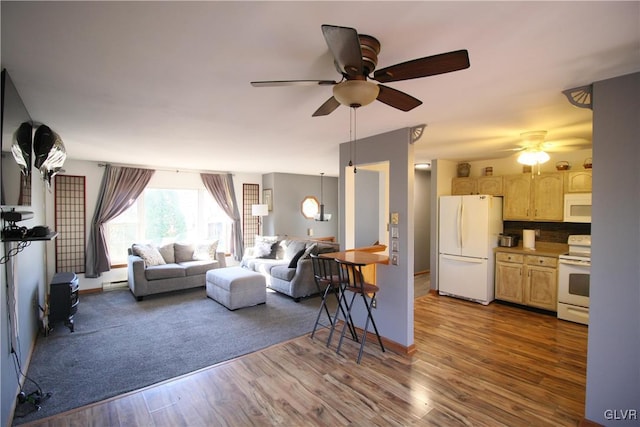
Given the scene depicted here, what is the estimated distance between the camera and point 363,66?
1447 mm

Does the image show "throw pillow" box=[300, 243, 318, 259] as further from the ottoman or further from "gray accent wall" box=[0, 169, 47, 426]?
"gray accent wall" box=[0, 169, 47, 426]

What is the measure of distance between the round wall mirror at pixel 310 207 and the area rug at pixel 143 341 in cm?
314

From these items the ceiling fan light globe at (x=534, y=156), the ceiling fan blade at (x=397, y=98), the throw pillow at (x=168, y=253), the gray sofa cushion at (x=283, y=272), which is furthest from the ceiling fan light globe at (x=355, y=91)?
the throw pillow at (x=168, y=253)

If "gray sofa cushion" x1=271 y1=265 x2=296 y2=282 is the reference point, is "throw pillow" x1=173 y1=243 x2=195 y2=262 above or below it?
above

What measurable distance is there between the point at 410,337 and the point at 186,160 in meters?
4.57

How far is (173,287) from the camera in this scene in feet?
17.6

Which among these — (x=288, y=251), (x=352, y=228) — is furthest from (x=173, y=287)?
(x=352, y=228)

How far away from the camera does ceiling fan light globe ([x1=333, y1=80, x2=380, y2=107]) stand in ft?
4.90

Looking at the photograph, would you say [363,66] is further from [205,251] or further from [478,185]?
[205,251]

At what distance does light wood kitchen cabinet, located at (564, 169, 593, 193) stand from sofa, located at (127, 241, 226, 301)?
5.95 meters

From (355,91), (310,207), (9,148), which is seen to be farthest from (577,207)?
(9,148)

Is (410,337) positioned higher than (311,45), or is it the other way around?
(311,45)

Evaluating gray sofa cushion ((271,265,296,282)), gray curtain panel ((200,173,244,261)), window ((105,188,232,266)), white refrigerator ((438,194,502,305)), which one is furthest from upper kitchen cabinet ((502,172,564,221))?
window ((105,188,232,266))

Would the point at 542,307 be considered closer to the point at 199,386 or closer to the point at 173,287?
the point at 199,386
